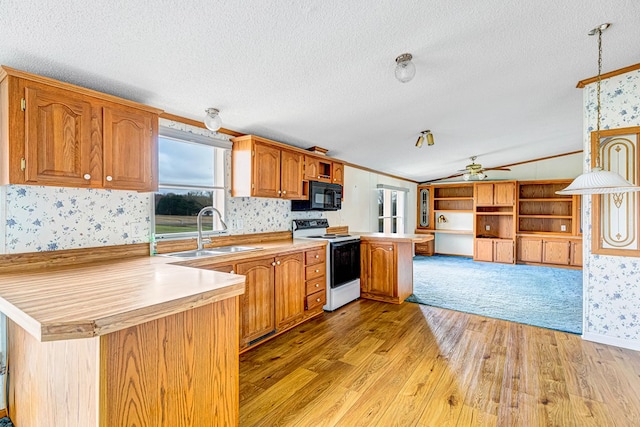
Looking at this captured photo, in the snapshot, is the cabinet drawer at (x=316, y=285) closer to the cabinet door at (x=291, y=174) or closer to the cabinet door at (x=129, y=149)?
the cabinet door at (x=291, y=174)

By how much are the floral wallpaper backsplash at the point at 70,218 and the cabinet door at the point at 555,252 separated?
7.72 meters

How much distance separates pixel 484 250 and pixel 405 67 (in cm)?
644

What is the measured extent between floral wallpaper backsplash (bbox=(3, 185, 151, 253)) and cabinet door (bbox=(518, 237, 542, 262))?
758 cm

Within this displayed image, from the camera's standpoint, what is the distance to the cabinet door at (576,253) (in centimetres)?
650

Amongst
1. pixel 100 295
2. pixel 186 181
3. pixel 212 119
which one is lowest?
pixel 100 295

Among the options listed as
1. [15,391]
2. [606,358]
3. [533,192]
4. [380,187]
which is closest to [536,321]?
[606,358]

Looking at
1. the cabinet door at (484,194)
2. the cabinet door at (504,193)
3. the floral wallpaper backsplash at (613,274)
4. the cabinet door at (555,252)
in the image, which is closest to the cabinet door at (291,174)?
the floral wallpaper backsplash at (613,274)

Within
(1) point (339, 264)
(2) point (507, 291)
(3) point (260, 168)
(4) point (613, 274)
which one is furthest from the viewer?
(2) point (507, 291)

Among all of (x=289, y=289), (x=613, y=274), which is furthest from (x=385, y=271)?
(x=613, y=274)

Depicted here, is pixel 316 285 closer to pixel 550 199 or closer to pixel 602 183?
pixel 602 183

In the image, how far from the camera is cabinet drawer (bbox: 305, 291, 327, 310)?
345 cm

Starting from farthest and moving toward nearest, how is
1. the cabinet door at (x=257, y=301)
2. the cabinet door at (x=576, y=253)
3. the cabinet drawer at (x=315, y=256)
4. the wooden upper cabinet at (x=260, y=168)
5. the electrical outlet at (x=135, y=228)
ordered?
the cabinet door at (x=576, y=253), the cabinet drawer at (x=315, y=256), the wooden upper cabinet at (x=260, y=168), the cabinet door at (x=257, y=301), the electrical outlet at (x=135, y=228)

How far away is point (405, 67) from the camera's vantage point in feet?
7.26

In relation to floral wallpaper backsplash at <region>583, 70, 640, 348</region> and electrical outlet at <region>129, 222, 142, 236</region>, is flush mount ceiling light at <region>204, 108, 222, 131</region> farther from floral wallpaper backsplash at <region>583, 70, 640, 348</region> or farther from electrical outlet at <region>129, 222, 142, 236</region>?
floral wallpaper backsplash at <region>583, 70, 640, 348</region>
